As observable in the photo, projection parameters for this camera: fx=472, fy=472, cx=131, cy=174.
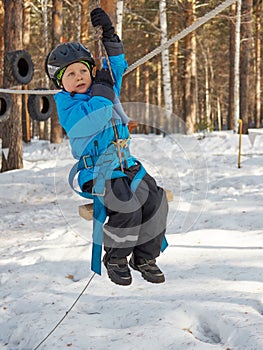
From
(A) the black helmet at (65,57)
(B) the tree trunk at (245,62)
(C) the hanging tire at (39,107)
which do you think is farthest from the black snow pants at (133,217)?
(B) the tree trunk at (245,62)

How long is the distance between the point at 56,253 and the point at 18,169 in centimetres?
590

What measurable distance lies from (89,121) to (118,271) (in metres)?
0.90

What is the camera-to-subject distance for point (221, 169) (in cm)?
1148

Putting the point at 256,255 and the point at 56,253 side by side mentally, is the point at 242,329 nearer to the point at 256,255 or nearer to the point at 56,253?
the point at 256,255

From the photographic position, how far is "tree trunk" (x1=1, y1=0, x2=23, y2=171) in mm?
12062

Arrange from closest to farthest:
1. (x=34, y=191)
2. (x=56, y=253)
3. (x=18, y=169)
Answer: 1. (x=56, y=253)
2. (x=34, y=191)
3. (x=18, y=169)

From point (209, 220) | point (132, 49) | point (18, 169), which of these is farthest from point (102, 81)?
point (132, 49)

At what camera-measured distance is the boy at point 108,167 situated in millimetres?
2711

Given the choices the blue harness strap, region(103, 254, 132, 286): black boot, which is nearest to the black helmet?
the blue harness strap

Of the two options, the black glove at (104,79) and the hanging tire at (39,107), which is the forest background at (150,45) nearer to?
the black glove at (104,79)

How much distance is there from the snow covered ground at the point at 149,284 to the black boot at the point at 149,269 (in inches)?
17.9

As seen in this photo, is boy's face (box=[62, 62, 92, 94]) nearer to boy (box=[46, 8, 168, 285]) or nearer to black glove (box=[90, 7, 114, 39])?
boy (box=[46, 8, 168, 285])

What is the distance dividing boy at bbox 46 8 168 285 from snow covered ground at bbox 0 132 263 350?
35 cm

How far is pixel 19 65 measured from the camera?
9445 millimetres
